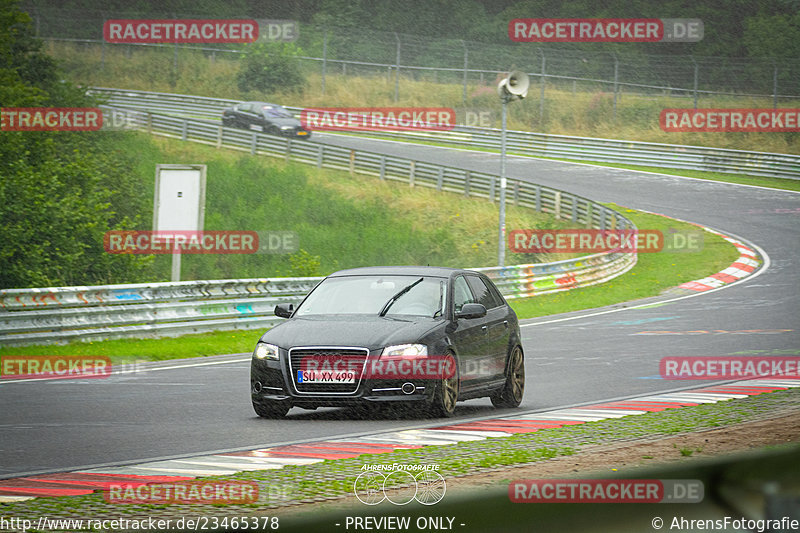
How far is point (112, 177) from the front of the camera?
119ft

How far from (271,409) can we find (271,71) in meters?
56.7

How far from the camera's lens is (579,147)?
53.2m

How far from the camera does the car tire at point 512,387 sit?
471 inches

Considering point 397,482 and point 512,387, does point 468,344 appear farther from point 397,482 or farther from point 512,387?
point 397,482

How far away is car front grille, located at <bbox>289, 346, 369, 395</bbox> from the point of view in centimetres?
1048

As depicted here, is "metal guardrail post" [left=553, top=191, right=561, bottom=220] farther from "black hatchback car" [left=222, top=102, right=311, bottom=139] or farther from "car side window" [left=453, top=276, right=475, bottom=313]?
"car side window" [left=453, top=276, right=475, bottom=313]

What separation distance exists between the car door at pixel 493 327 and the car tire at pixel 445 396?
0.71 meters

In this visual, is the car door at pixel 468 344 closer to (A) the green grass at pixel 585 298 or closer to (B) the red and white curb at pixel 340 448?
(B) the red and white curb at pixel 340 448

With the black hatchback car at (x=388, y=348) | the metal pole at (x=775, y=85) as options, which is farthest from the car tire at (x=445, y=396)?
the metal pole at (x=775, y=85)

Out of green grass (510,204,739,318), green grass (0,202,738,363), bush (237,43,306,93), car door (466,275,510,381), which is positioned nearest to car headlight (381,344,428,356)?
car door (466,275,510,381)

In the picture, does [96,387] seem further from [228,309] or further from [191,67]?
[191,67]

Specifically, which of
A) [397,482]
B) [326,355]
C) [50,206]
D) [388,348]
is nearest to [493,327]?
[388,348]

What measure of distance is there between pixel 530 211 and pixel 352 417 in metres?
28.8

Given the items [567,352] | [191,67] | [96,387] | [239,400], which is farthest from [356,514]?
[191,67]
